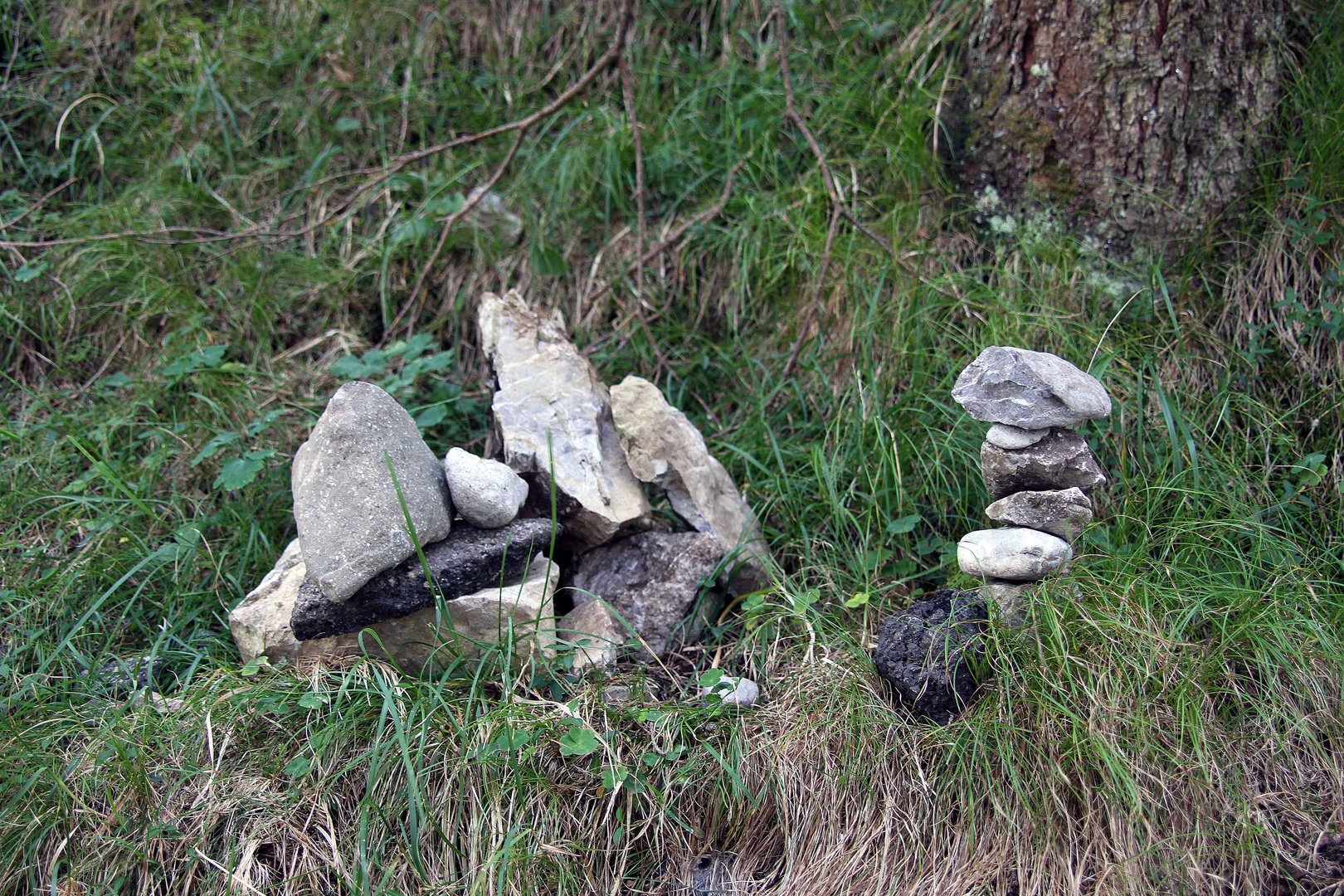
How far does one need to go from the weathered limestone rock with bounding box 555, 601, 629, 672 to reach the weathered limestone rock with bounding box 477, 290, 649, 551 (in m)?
0.21

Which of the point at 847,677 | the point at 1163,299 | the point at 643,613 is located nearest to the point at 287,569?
the point at 643,613

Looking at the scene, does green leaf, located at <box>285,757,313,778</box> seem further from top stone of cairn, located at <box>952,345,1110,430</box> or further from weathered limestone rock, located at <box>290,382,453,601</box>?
top stone of cairn, located at <box>952,345,1110,430</box>

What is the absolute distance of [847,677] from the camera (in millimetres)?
1964

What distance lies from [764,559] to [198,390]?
6.44ft

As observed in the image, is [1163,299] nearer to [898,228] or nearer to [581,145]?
[898,228]

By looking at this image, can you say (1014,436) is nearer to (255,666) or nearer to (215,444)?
(255,666)

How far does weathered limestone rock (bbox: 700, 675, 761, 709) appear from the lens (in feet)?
6.48

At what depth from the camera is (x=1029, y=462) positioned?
74.5 inches

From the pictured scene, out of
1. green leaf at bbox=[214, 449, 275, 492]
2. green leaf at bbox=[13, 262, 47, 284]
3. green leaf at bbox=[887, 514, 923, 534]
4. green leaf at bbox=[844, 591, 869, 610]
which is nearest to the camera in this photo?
green leaf at bbox=[844, 591, 869, 610]

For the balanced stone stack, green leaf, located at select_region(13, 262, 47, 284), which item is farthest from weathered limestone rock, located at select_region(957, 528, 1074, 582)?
green leaf, located at select_region(13, 262, 47, 284)

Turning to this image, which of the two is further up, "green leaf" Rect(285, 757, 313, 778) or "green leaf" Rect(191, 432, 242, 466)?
"green leaf" Rect(191, 432, 242, 466)

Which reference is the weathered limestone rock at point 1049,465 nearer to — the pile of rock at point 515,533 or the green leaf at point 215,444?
the pile of rock at point 515,533

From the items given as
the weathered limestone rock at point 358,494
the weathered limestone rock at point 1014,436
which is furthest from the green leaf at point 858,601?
the weathered limestone rock at point 358,494

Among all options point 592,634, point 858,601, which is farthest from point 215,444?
point 858,601
